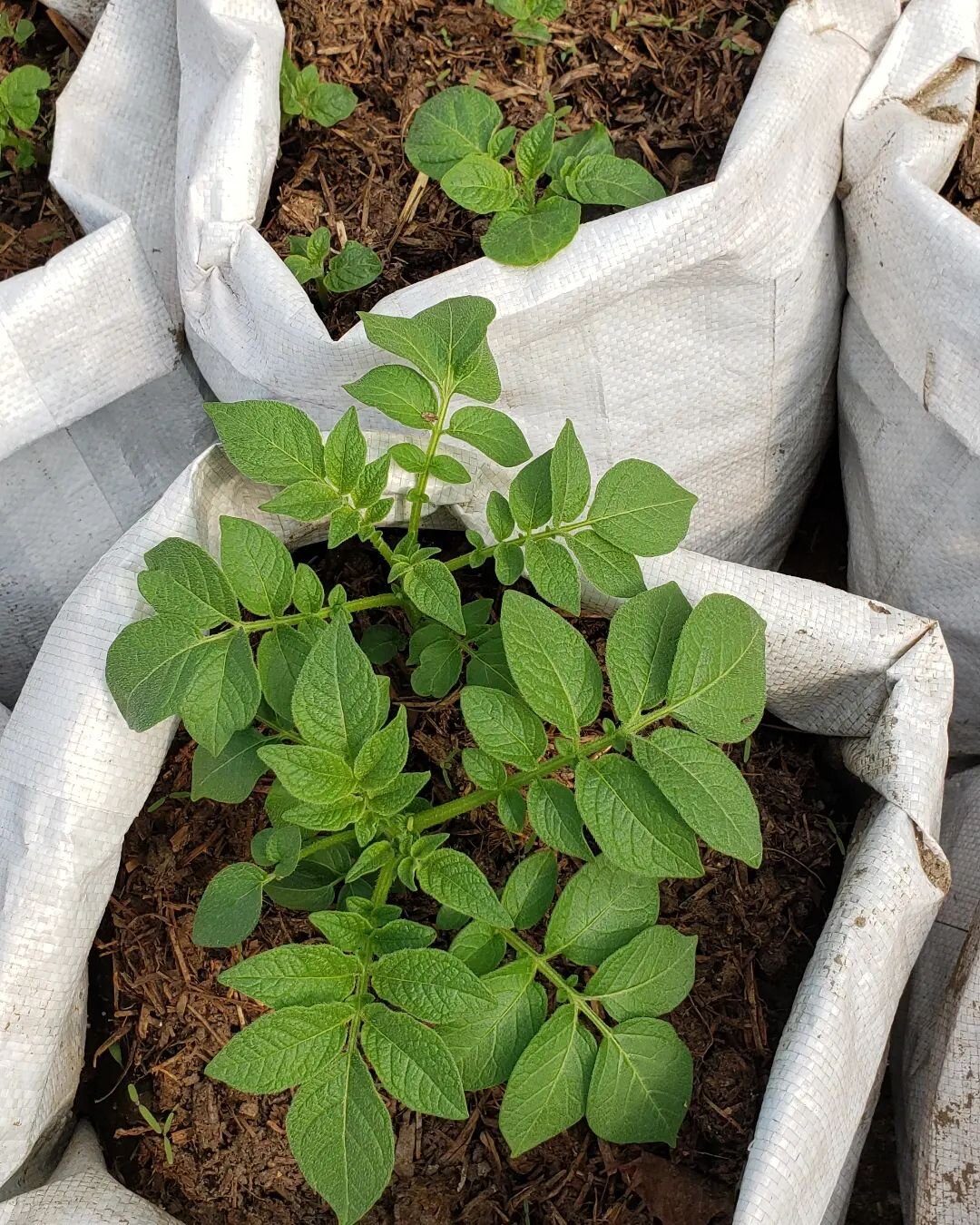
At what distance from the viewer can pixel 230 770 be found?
1.05 m

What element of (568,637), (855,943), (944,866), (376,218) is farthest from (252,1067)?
(376,218)

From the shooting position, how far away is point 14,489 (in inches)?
55.4

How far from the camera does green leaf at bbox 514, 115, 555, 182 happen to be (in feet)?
3.85

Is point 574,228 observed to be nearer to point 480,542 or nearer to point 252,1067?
point 480,542

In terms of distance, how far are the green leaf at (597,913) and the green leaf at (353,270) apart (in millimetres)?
705

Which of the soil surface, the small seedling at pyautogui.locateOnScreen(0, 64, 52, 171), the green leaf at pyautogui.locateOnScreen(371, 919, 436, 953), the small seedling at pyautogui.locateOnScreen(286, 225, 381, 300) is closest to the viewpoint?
the green leaf at pyautogui.locateOnScreen(371, 919, 436, 953)

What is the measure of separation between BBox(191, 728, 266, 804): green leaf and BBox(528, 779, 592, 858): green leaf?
278 millimetres

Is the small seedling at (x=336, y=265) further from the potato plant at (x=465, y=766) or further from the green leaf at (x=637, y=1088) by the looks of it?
the green leaf at (x=637, y=1088)

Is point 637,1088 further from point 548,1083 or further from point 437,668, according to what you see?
point 437,668

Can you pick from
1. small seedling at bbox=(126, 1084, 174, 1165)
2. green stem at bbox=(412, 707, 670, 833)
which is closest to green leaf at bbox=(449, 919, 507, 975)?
green stem at bbox=(412, 707, 670, 833)

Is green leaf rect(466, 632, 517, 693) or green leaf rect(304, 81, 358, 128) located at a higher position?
green leaf rect(304, 81, 358, 128)

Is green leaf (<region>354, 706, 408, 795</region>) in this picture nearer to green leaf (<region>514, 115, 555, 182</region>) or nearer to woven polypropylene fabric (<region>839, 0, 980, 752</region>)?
green leaf (<region>514, 115, 555, 182</region>)

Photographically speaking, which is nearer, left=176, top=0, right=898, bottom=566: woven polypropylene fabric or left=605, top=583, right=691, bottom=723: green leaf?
left=605, top=583, right=691, bottom=723: green leaf

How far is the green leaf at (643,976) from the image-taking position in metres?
0.97
